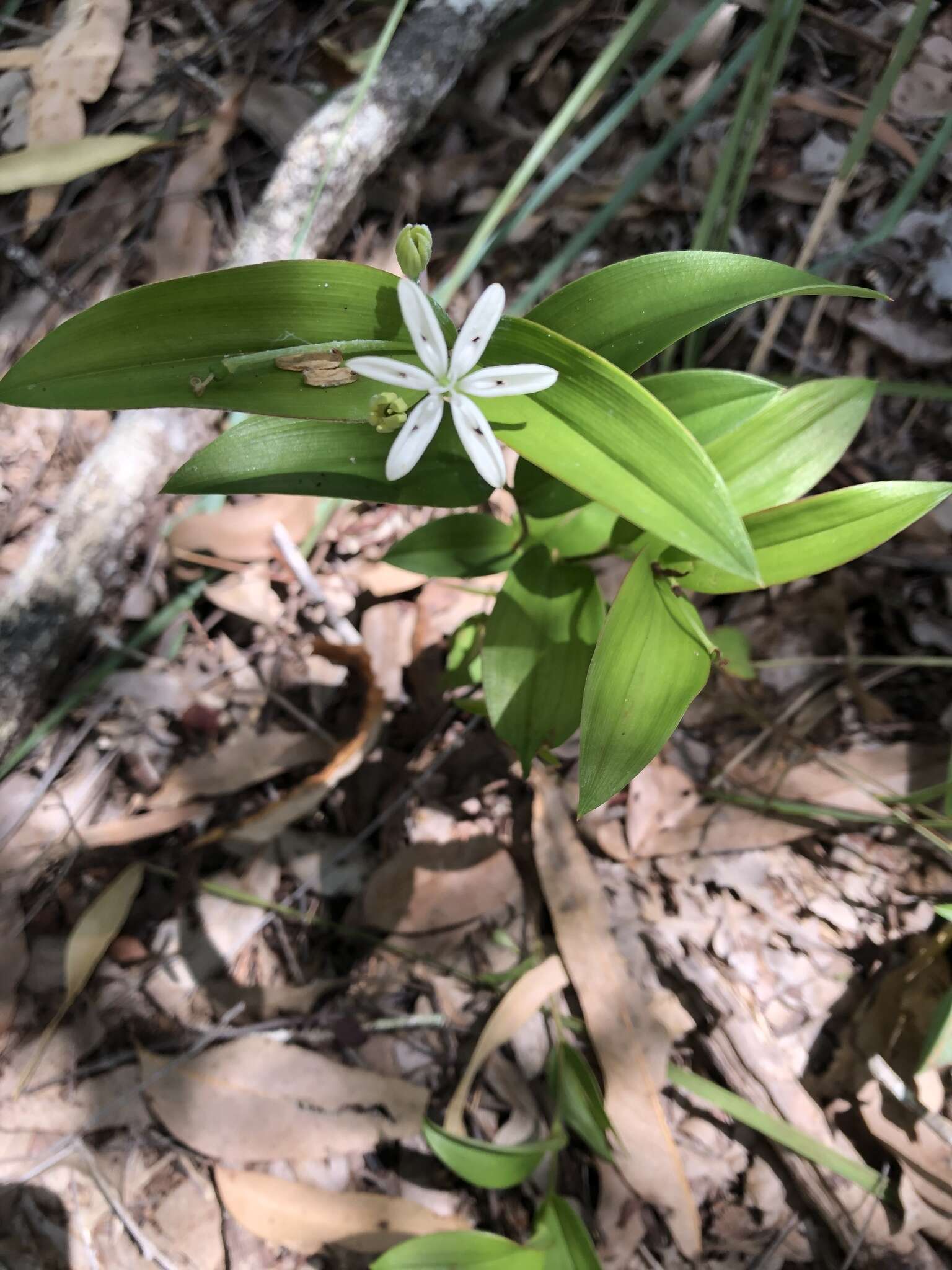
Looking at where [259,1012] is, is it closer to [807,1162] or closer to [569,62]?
[807,1162]

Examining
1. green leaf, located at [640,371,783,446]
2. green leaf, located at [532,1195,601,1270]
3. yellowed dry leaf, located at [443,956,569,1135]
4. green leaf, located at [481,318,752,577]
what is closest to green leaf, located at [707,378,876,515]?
green leaf, located at [640,371,783,446]

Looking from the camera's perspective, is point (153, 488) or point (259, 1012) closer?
point (259, 1012)

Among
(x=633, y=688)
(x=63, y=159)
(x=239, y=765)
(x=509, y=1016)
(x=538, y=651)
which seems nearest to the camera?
(x=633, y=688)

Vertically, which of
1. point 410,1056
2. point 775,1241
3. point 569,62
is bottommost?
point 775,1241

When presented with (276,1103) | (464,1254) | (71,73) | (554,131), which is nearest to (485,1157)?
(464,1254)

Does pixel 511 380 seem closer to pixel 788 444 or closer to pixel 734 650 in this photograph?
pixel 788 444

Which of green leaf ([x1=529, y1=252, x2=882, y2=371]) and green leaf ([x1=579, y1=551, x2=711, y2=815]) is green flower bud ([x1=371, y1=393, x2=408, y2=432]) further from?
green leaf ([x1=579, y1=551, x2=711, y2=815])

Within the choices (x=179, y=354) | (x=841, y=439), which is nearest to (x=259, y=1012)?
(x=179, y=354)

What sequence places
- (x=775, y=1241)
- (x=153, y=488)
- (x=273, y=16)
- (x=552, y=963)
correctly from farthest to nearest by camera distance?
(x=273, y=16), (x=153, y=488), (x=552, y=963), (x=775, y=1241)
